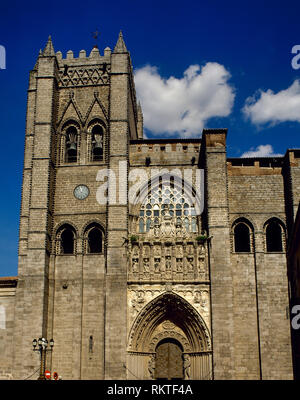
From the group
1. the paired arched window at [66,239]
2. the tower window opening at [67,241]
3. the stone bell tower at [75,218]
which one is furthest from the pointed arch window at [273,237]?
Result: the tower window opening at [67,241]

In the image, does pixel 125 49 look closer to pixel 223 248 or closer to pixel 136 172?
pixel 136 172

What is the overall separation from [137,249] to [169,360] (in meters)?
4.32

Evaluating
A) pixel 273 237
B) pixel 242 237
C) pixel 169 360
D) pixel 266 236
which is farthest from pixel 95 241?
pixel 273 237

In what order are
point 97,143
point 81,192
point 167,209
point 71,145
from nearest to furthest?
point 81,192 → point 167,209 → point 97,143 → point 71,145

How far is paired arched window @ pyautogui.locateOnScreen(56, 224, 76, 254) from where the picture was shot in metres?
22.2

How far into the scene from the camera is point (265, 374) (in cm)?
1988

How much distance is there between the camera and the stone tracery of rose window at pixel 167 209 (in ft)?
74.5

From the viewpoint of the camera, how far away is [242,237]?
2297 cm

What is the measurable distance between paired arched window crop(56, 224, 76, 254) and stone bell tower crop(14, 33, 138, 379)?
0.13 ft

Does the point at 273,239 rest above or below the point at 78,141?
below

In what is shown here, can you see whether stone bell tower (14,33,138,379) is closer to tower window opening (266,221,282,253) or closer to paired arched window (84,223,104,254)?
paired arched window (84,223,104,254)

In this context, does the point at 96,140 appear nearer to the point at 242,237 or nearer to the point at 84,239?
the point at 84,239

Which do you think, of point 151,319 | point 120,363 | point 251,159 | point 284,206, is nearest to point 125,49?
point 251,159
